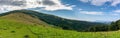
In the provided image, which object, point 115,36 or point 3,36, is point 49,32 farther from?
point 115,36

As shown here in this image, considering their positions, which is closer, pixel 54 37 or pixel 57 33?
pixel 54 37

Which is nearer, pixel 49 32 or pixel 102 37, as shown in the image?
pixel 102 37

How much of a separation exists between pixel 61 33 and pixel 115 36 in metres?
11.2

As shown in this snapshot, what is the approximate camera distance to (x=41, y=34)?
155 feet

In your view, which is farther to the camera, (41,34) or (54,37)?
(41,34)

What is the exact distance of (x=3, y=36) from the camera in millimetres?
47094

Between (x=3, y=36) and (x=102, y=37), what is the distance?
20.3 m

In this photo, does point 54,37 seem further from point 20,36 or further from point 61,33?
point 20,36

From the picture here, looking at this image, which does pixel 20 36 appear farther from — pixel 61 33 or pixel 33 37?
pixel 61 33

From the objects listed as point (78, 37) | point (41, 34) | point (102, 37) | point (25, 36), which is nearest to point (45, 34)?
point (41, 34)

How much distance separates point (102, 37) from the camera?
44281 mm

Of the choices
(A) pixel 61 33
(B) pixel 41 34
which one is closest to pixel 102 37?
(A) pixel 61 33

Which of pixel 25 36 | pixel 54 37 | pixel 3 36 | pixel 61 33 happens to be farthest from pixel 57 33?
pixel 3 36

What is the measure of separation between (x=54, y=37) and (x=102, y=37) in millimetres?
9408
